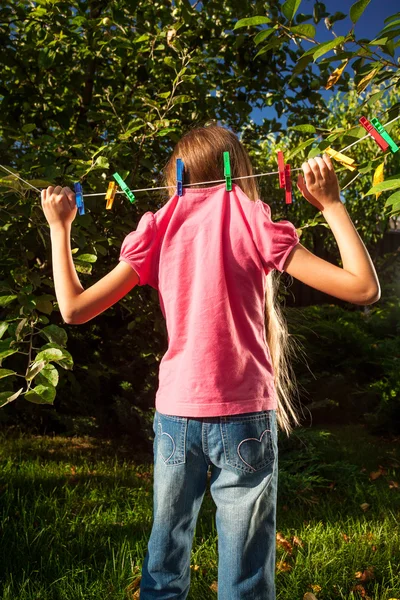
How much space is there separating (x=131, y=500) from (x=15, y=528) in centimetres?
75

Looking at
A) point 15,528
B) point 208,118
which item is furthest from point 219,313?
point 208,118

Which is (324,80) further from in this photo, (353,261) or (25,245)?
(353,261)

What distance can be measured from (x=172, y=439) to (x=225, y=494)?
7.3 inches

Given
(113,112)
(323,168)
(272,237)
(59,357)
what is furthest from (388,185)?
(113,112)

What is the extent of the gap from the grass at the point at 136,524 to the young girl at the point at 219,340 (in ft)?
3.01

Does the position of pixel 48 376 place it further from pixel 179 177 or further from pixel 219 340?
pixel 179 177

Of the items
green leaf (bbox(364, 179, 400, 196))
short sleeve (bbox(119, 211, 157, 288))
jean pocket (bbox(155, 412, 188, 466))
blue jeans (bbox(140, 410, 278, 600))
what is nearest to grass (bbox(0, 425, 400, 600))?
blue jeans (bbox(140, 410, 278, 600))

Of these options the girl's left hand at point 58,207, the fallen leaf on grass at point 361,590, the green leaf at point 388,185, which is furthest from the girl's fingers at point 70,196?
the fallen leaf on grass at point 361,590

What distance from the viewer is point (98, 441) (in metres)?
4.56

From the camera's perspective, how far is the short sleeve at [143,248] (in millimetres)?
1647

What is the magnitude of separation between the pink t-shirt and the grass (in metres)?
1.20

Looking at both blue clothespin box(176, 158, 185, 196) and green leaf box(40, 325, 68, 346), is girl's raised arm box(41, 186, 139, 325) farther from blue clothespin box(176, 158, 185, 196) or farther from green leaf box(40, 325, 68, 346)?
green leaf box(40, 325, 68, 346)

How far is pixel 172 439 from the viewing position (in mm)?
1552

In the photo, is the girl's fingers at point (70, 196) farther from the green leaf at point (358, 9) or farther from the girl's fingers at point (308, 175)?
the green leaf at point (358, 9)
